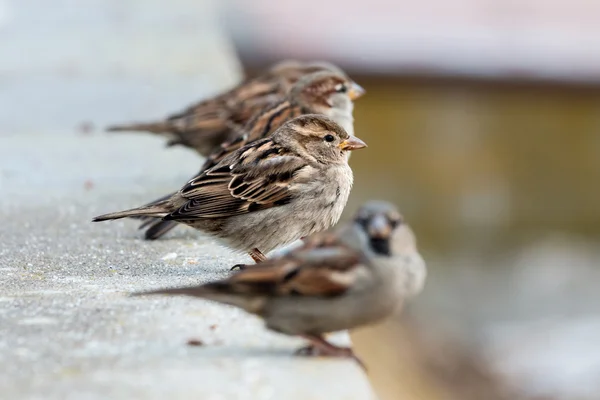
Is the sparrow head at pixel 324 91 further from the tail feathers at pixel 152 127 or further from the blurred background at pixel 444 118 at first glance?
the tail feathers at pixel 152 127

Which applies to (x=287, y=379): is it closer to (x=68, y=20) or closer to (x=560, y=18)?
(x=68, y=20)

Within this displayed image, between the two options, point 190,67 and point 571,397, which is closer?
point 571,397

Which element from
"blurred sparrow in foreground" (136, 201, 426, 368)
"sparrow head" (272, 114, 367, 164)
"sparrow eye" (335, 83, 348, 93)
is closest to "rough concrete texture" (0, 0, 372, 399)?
"blurred sparrow in foreground" (136, 201, 426, 368)

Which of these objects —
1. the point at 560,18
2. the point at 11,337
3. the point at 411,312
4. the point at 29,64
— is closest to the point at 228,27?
the point at 560,18

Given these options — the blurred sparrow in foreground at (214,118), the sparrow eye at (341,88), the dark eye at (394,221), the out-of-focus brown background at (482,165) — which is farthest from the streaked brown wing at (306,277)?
the out-of-focus brown background at (482,165)

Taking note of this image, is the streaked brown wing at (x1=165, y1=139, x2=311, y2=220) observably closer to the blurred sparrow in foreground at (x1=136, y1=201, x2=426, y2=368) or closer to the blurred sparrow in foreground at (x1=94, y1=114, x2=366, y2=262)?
the blurred sparrow in foreground at (x1=94, y1=114, x2=366, y2=262)

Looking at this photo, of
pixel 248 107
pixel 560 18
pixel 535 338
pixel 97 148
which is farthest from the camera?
pixel 560 18
